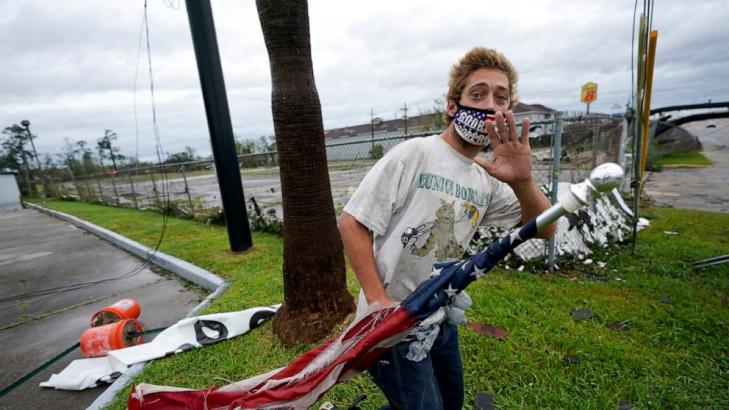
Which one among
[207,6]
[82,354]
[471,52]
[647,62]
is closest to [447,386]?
[471,52]

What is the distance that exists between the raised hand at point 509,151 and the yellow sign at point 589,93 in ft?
68.1

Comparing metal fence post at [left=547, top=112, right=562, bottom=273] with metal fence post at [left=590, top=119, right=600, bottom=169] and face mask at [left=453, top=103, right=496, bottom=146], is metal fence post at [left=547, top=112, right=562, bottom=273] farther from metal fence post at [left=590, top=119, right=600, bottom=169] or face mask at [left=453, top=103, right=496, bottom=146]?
face mask at [left=453, top=103, right=496, bottom=146]

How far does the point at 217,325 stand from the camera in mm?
3359

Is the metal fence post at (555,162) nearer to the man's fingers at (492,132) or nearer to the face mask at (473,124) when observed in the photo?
the face mask at (473,124)

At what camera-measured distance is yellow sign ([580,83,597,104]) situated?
709 inches

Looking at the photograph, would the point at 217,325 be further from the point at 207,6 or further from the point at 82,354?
the point at 207,6

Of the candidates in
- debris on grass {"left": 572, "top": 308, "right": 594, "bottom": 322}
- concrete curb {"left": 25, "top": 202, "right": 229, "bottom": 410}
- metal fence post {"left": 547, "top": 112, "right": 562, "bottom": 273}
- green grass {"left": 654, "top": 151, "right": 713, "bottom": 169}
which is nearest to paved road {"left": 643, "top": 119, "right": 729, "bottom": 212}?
green grass {"left": 654, "top": 151, "right": 713, "bottom": 169}

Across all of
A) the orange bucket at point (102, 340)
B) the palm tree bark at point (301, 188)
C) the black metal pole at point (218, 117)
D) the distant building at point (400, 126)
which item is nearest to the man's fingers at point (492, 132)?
the palm tree bark at point (301, 188)

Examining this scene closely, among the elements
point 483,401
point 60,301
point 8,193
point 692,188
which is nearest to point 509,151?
point 483,401

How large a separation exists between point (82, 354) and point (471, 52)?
438 centimetres

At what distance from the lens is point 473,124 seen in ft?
4.71

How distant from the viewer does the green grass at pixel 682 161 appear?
13434mm

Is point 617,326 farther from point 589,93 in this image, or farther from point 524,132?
point 589,93

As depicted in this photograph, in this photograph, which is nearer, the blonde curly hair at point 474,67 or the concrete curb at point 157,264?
the blonde curly hair at point 474,67
